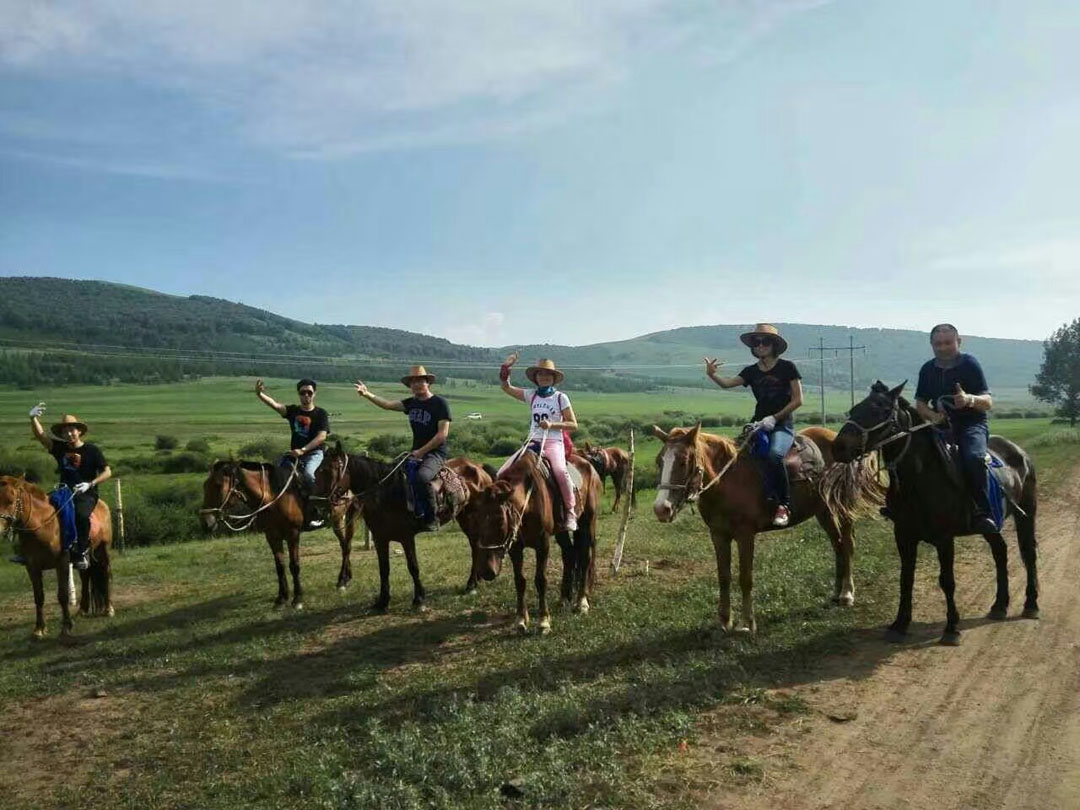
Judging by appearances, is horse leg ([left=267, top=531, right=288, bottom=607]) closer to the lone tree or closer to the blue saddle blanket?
the blue saddle blanket

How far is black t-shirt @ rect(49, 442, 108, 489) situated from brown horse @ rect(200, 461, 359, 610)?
5.58 ft

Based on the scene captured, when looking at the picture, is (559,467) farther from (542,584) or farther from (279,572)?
(279,572)

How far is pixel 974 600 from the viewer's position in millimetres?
9477

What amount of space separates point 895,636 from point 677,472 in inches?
123

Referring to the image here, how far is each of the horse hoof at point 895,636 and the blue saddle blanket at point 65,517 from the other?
36.1 ft

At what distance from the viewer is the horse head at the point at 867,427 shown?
7543 millimetres

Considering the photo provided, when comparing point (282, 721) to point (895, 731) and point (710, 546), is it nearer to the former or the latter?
point (895, 731)

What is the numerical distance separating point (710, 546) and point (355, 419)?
79.5 meters

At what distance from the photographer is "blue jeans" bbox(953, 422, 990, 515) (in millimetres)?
7832

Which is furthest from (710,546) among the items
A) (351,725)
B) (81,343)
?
(81,343)

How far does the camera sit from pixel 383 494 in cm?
1059

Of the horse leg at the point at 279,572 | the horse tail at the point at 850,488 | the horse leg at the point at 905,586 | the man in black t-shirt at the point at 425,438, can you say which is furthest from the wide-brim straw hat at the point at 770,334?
the horse leg at the point at 279,572

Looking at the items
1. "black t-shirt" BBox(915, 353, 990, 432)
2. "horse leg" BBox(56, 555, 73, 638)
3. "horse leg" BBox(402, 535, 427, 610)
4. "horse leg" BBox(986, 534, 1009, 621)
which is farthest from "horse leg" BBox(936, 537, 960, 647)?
"horse leg" BBox(56, 555, 73, 638)

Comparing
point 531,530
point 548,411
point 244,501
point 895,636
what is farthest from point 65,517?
point 895,636
